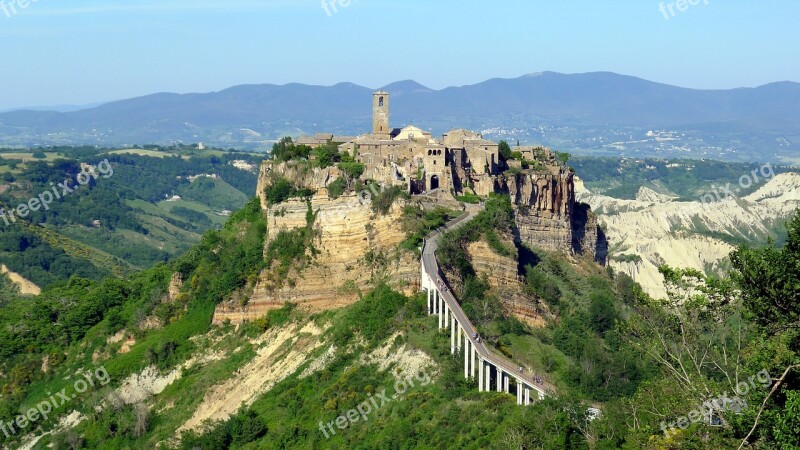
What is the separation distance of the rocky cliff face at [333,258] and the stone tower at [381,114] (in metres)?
10.2

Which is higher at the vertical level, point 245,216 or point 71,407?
point 245,216

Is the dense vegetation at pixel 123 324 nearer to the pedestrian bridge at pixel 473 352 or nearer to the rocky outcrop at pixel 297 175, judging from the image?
the rocky outcrop at pixel 297 175

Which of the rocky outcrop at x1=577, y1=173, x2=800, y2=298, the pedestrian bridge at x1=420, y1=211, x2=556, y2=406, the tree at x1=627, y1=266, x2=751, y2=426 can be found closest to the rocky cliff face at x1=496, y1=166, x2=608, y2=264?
the pedestrian bridge at x1=420, y1=211, x2=556, y2=406

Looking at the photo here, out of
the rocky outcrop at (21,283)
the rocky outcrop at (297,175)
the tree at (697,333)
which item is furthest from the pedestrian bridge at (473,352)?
the rocky outcrop at (21,283)

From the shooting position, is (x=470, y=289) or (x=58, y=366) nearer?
(x=470, y=289)

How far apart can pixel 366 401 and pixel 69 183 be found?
436 ft

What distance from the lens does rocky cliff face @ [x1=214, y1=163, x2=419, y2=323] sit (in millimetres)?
53188

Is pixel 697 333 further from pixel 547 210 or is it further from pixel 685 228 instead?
pixel 685 228

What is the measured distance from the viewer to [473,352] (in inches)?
1710

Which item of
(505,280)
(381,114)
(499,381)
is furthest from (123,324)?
(499,381)

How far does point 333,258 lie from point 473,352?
43.7 ft

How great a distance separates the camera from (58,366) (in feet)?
211

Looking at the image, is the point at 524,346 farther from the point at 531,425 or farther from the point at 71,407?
the point at 71,407

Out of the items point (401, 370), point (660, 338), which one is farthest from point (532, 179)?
point (660, 338)
